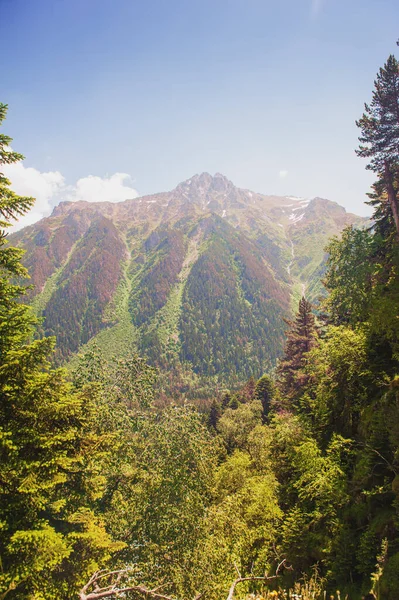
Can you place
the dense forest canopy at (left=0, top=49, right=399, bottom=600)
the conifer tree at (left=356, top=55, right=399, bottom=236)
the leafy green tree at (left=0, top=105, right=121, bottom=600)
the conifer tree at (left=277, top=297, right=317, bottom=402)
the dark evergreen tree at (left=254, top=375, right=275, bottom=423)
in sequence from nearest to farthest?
the leafy green tree at (left=0, top=105, right=121, bottom=600)
the dense forest canopy at (left=0, top=49, right=399, bottom=600)
the conifer tree at (left=356, top=55, right=399, bottom=236)
the conifer tree at (left=277, top=297, right=317, bottom=402)
the dark evergreen tree at (left=254, top=375, right=275, bottom=423)

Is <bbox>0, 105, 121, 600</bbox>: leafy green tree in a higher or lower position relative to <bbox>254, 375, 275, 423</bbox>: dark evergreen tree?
higher

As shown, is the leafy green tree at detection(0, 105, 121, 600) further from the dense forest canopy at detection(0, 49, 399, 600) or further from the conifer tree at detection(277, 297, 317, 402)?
the conifer tree at detection(277, 297, 317, 402)

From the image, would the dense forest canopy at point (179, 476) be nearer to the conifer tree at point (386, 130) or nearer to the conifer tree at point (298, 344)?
the conifer tree at point (386, 130)

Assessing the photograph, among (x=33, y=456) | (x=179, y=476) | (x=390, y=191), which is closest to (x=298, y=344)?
(x=390, y=191)

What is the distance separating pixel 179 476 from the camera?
17.5m

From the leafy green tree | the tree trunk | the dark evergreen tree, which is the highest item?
the tree trunk

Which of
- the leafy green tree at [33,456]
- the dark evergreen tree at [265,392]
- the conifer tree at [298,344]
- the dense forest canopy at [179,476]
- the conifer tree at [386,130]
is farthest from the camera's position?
the dark evergreen tree at [265,392]

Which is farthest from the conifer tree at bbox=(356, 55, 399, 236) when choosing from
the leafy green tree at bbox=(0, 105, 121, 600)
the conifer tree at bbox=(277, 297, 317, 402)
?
the leafy green tree at bbox=(0, 105, 121, 600)

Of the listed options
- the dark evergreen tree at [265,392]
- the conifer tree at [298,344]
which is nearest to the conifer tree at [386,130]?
the conifer tree at [298,344]

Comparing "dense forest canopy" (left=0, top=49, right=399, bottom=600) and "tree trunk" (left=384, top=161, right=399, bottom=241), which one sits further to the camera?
"tree trunk" (left=384, top=161, right=399, bottom=241)

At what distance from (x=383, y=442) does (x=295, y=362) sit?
23045 mm

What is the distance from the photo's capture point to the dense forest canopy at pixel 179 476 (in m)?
9.95

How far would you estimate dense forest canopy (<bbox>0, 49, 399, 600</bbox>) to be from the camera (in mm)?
9953

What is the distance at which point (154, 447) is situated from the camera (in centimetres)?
1878
